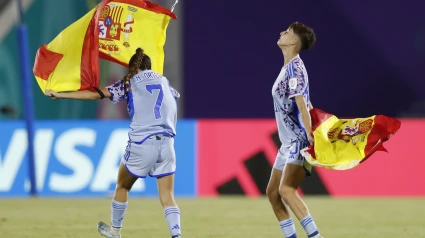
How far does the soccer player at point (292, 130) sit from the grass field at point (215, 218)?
5.25ft

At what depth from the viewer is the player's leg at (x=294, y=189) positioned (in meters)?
7.96

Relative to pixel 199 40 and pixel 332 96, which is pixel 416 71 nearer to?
pixel 332 96

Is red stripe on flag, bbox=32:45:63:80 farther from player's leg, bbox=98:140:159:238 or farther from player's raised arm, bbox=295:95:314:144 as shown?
player's raised arm, bbox=295:95:314:144

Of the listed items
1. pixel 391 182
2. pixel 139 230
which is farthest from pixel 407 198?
pixel 139 230

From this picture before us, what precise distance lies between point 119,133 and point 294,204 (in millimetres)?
7446

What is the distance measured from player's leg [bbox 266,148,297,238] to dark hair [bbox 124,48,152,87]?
1.39 m

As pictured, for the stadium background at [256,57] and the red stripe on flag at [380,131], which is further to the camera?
the stadium background at [256,57]

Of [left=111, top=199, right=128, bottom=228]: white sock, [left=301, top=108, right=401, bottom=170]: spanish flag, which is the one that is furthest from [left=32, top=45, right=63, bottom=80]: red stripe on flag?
[left=301, top=108, right=401, bottom=170]: spanish flag

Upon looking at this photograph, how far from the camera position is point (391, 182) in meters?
14.7

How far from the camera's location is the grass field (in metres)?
9.94

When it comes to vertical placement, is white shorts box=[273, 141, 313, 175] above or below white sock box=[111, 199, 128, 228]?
above

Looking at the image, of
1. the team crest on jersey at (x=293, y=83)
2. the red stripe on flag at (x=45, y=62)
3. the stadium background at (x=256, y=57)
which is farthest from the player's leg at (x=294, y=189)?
the stadium background at (x=256, y=57)

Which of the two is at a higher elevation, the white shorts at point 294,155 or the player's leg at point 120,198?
the white shorts at point 294,155

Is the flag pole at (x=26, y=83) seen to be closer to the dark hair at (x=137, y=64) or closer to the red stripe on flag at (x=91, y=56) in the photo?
the red stripe on flag at (x=91, y=56)
